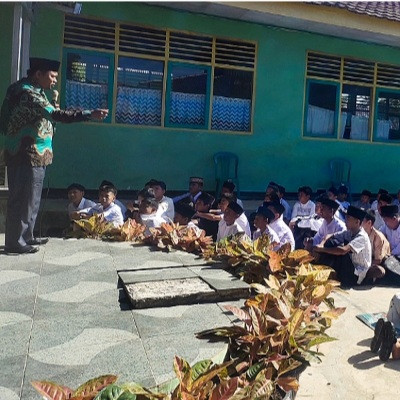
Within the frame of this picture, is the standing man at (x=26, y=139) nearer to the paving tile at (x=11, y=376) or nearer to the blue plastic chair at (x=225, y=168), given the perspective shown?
the paving tile at (x=11, y=376)

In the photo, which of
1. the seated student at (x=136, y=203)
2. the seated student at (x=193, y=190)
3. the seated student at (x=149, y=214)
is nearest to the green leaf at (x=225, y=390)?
the seated student at (x=149, y=214)

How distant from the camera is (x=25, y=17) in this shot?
231 inches

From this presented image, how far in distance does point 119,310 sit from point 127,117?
200 inches

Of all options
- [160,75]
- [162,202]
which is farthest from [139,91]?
[162,202]

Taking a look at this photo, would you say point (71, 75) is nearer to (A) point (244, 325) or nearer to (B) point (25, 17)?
(B) point (25, 17)

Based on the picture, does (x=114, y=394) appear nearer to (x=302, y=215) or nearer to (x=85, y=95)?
(x=302, y=215)

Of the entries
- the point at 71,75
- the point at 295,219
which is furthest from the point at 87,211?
the point at 295,219

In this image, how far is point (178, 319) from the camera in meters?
3.12

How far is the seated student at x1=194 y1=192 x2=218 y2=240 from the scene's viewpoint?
21.9 ft

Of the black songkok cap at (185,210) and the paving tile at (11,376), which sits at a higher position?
the black songkok cap at (185,210)

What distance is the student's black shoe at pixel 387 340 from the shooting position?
3.17 metres

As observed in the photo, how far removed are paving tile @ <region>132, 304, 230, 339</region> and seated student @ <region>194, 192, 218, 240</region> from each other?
3289 millimetres

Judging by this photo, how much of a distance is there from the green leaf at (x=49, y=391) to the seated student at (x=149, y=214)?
3.90 meters

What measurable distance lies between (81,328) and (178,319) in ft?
2.03
